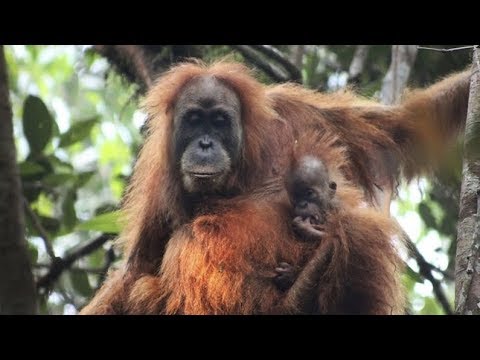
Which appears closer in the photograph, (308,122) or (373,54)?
(308,122)

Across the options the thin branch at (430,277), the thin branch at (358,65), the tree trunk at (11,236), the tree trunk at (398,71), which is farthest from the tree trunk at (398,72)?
the tree trunk at (11,236)

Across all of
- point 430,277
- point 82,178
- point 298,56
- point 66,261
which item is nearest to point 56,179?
point 82,178

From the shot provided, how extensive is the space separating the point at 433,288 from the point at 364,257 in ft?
7.30

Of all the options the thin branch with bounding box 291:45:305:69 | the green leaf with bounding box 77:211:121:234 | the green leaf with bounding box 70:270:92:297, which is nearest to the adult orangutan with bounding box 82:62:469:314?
the green leaf with bounding box 77:211:121:234

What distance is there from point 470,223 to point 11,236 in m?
1.78

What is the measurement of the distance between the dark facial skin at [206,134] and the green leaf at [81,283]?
1.53m

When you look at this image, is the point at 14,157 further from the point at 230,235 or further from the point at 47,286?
the point at 47,286

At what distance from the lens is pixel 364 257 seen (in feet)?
13.0

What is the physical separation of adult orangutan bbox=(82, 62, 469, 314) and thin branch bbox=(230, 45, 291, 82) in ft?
3.05

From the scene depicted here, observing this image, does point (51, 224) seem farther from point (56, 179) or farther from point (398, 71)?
point (398, 71)

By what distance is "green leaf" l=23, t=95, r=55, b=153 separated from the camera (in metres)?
5.61

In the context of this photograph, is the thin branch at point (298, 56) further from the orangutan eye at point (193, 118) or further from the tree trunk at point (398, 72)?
the orangutan eye at point (193, 118)
